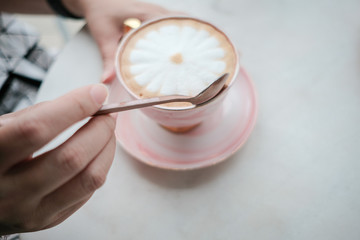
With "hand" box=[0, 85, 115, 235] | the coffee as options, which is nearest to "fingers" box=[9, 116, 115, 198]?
"hand" box=[0, 85, 115, 235]

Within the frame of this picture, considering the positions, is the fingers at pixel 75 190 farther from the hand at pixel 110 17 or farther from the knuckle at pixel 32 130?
the hand at pixel 110 17

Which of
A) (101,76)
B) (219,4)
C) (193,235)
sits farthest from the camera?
(219,4)

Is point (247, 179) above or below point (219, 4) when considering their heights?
below

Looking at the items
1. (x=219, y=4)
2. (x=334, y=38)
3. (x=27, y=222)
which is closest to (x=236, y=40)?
(x=219, y=4)

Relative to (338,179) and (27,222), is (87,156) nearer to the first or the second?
(27,222)

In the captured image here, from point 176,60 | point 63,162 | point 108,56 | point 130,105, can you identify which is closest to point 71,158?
point 63,162

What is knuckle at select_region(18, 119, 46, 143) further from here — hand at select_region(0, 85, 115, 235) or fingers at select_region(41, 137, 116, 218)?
fingers at select_region(41, 137, 116, 218)
